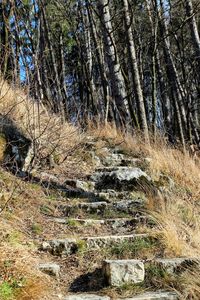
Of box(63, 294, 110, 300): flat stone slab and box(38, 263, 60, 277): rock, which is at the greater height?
box(38, 263, 60, 277): rock

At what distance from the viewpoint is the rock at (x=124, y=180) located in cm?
593

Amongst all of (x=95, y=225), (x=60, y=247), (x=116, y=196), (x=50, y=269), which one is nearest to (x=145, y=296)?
(x=50, y=269)

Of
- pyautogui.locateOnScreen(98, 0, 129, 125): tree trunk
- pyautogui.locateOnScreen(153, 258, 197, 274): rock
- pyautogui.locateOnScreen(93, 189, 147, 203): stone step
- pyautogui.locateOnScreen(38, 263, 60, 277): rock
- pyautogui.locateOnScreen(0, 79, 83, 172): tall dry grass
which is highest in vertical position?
pyautogui.locateOnScreen(98, 0, 129, 125): tree trunk

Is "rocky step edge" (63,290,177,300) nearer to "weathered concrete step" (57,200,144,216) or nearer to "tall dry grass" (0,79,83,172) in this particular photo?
"weathered concrete step" (57,200,144,216)

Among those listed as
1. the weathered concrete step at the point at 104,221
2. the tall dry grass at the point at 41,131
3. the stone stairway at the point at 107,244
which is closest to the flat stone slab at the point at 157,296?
the stone stairway at the point at 107,244

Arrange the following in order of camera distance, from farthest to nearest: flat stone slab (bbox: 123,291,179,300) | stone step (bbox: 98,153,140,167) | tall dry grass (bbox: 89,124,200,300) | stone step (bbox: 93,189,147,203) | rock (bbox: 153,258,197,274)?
stone step (bbox: 98,153,140,167) → stone step (bbox: 93,189,147,203) → tall dry grass (bbox: 89,124,200,300) → rock (bbox: 153,258,197,274) → flat stone slab (bbox: 123,291,179,300)

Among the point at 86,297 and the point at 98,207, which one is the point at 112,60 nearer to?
the point at 98,207

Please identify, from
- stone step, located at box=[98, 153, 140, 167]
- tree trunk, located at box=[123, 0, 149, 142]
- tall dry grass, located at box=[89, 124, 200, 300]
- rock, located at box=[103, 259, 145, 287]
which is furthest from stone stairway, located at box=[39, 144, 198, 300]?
tree trunk, located at box=[123, 0, 149, 142]

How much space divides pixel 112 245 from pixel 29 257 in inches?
39.5

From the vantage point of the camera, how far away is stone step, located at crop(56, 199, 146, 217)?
512cm

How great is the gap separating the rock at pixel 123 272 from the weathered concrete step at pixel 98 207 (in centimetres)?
162

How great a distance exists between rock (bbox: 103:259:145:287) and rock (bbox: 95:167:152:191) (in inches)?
91.2

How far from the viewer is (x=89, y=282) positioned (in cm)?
355

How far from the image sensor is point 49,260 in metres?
3.92
